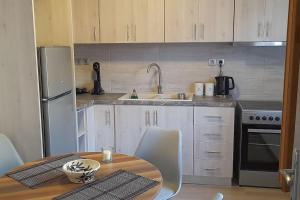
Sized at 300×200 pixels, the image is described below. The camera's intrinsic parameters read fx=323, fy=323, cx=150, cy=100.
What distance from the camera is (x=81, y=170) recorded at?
1840 mm

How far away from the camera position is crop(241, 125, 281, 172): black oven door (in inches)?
127

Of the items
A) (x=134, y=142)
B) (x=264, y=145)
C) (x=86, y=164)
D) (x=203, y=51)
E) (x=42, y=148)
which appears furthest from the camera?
(x=203, y=51)

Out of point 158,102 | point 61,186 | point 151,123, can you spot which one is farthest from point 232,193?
point 61,186

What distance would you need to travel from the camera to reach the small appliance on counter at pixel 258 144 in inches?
126

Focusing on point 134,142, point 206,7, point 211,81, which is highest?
point 206,7

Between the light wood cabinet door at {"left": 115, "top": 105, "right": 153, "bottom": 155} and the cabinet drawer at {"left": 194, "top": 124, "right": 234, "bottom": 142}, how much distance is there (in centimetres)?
53

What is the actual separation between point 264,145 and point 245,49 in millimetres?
1138

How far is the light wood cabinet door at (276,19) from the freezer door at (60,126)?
2119 millimetres

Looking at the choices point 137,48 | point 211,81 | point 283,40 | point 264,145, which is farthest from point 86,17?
point 264,145

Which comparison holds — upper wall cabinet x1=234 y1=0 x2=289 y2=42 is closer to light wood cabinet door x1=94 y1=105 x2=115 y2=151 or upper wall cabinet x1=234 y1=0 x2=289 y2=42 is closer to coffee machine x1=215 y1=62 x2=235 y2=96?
coffee machine x1=215 y1=62 x2=235 y2=96

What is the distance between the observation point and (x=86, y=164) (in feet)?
6.41

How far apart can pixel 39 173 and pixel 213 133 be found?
1971 millimetres

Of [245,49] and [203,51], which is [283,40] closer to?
[245,49]

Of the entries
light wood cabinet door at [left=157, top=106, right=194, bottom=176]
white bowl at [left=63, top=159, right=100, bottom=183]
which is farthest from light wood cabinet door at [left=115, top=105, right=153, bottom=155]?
white bowl at [left=63, top=159, right=100, bottom=183]
